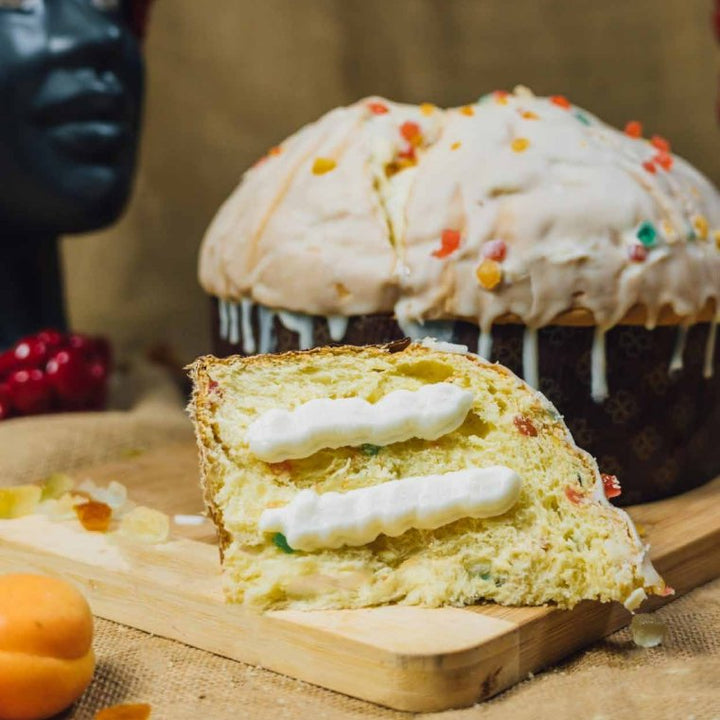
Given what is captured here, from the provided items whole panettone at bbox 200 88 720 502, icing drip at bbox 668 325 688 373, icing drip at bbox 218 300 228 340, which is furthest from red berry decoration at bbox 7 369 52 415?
icing drip at bbox 668 325 688 373

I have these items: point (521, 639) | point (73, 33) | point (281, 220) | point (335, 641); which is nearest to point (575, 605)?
point (521, 639)

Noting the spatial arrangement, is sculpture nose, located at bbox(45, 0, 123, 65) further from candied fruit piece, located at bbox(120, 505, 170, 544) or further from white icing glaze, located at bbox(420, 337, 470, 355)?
white icing glaze, located at bbox(420, 337, 470, 355)

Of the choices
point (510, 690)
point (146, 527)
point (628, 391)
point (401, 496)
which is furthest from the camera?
point (628, 391)

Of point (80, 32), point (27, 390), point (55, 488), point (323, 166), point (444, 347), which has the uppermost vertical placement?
point (80, 32)

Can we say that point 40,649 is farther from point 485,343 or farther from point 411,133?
point 411,133

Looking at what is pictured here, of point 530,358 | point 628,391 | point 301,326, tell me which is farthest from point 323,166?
point 628,391

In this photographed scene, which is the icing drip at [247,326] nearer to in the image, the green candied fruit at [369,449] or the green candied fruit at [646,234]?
the green candied fruit at [369,449]
